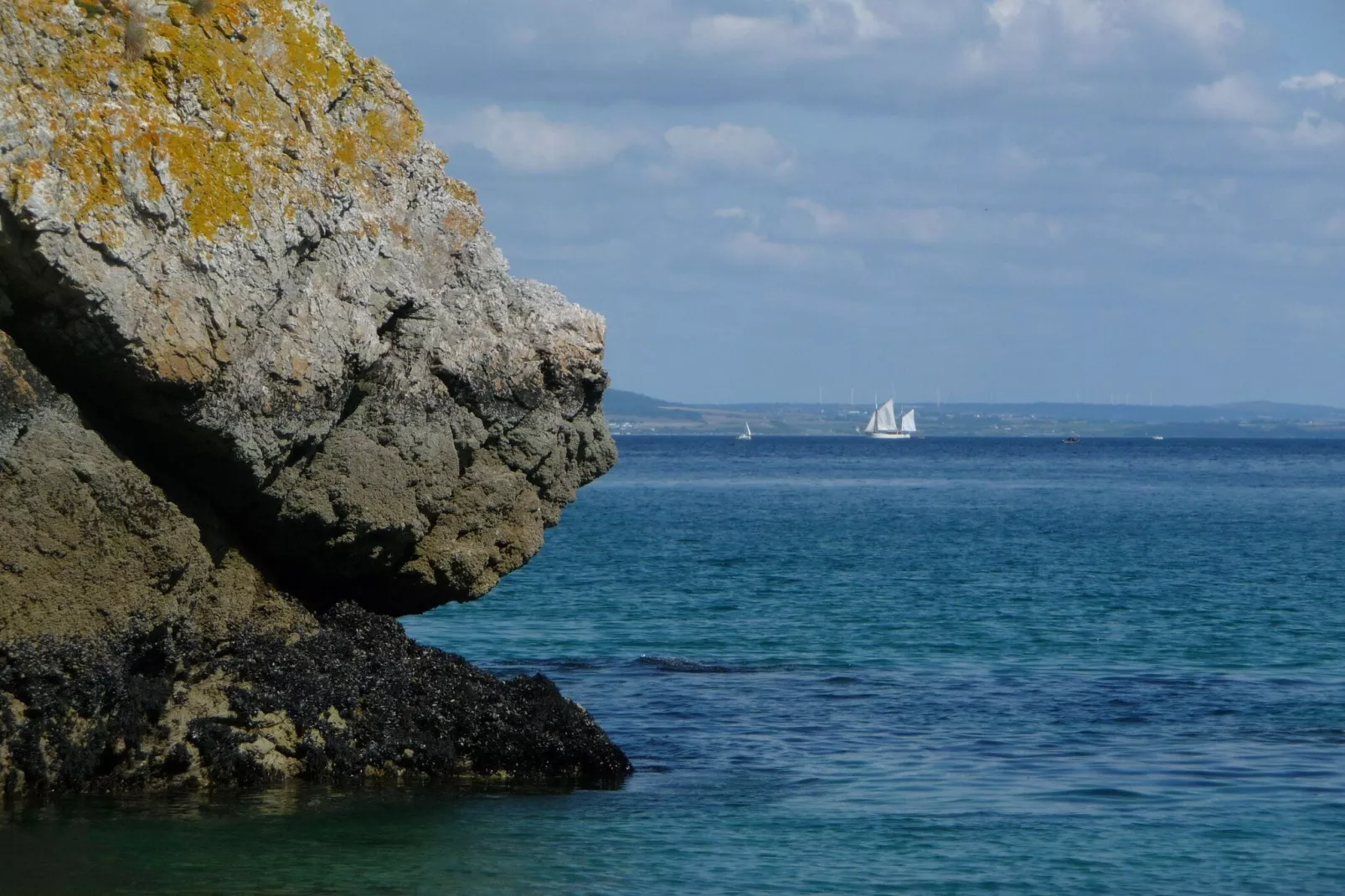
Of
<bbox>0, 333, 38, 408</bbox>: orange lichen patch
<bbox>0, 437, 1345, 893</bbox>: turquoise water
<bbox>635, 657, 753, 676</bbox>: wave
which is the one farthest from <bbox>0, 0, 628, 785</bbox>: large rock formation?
<bbox>635, 657, 753, 676</bbox>: wave

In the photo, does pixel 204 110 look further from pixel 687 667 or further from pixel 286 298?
pixel 687 667

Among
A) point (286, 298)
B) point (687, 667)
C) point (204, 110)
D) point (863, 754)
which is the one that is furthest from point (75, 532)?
point (687, 667)

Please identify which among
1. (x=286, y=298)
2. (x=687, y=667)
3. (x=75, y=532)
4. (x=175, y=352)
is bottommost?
(x=687, y=667)

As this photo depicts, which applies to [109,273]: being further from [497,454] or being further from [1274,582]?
[1274,582]

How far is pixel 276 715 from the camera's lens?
15.3m

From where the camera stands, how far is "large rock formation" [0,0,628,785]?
13117 mm

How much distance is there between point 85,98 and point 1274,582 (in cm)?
3576

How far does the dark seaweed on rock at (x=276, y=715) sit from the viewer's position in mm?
14133

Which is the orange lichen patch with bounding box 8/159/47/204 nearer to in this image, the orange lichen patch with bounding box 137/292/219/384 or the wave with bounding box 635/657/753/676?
the orange lichen patch with bounding box 137/292/219/384

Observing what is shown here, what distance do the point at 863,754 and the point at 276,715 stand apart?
704 centimetres

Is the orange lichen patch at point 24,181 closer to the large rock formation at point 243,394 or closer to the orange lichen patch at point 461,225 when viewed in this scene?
the large rock formation at point 243,394

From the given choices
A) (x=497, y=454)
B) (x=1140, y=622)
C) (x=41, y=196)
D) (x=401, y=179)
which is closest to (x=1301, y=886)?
(x=497, y=454)

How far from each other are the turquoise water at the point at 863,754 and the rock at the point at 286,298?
2.83m

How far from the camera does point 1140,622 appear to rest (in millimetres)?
33344
